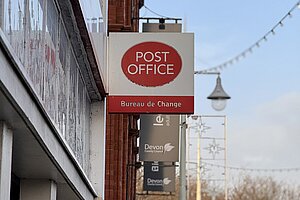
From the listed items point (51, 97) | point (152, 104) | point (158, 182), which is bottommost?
point (158, 182)

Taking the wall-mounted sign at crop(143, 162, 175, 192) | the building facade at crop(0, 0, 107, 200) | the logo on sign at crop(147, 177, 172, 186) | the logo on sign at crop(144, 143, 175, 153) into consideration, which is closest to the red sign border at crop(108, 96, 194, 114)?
the building facade at crop(0, 0, 107, 200)

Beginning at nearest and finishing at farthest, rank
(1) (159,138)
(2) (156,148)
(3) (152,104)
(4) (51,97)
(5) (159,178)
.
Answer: (4) (51,97)
(3) (152,104)
(2) (156,148)
(1) (159,138)
(5) (159,178)

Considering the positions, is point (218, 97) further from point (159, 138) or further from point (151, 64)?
point (151, 64)

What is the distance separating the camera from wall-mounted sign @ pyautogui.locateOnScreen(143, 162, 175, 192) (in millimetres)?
23031

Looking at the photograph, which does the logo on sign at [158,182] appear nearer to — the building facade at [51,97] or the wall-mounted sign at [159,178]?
the wall-mounted sign at [159,178]

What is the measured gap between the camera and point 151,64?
13.4m

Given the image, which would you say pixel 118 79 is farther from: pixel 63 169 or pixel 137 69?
pixel 63 169

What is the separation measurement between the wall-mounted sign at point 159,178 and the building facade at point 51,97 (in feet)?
27.2

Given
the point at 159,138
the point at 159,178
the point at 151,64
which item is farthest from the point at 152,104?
the point at 159,178

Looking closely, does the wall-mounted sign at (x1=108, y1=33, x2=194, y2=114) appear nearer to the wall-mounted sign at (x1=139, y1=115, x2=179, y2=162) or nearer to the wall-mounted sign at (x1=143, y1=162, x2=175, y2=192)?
the wall-mounted sign at (x1=139, y1=115, x2=179, y2=162)

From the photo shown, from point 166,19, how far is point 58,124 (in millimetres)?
10694

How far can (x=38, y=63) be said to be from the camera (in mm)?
8492

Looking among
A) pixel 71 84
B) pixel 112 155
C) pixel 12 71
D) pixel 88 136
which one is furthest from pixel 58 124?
pixel 112 155

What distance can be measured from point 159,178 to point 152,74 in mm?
9952
